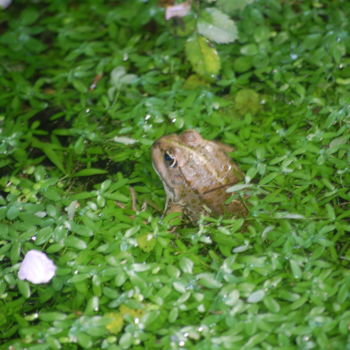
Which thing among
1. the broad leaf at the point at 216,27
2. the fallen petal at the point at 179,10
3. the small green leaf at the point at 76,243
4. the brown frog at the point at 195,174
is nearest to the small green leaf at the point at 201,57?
the broad leaf at the point at 216,27

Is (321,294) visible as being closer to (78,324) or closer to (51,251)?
(78,324)

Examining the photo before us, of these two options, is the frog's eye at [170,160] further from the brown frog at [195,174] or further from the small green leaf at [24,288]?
the small green leaf at [24,288]

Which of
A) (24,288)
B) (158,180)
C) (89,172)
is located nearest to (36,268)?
(24,288)

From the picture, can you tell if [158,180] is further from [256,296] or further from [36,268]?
[256,296]

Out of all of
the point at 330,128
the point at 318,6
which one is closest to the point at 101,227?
the point at 330,128

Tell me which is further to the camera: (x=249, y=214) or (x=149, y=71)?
(x=149, y=71)

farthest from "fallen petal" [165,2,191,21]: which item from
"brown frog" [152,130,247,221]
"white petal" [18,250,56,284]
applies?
"white petal" [18,250,56,284]
